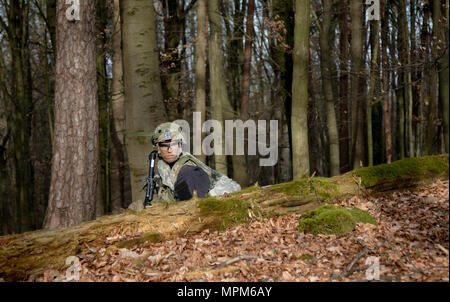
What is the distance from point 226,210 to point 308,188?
109 cm

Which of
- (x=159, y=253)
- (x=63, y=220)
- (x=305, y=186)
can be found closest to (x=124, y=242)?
(x=159, y=253)

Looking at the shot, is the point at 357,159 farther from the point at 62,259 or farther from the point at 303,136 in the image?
the point at 62,259

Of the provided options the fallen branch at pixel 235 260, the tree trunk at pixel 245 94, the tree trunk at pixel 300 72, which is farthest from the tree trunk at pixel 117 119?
the fallen branch at pixel 235 260

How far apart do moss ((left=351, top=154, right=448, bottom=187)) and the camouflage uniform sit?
5.71 feet

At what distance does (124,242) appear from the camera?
4281 mm

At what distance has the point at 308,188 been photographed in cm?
491

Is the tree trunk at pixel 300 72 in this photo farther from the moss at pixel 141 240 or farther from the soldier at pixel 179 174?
the moss at pixel 141 240

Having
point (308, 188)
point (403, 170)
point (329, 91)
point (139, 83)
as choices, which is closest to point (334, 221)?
point (308, 188)

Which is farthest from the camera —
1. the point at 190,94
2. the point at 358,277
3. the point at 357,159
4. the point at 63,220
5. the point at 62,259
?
the point at 190,94

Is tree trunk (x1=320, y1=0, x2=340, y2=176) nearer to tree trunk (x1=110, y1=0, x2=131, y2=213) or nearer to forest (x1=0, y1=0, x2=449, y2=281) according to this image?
forest (x1=0, y1=0, x2=449, y2=281)

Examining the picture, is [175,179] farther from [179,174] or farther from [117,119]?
[117,119]

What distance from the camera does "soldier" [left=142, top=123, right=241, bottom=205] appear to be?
4961 mm

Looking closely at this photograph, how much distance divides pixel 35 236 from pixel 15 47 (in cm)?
1086

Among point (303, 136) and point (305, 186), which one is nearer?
point (305, 186)
